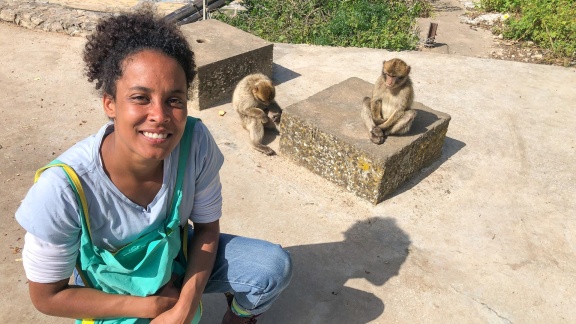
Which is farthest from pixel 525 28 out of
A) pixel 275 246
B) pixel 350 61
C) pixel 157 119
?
pixel 157 119

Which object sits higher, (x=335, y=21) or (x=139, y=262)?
(x=139, y=262)

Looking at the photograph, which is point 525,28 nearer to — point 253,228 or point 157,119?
point 253,228

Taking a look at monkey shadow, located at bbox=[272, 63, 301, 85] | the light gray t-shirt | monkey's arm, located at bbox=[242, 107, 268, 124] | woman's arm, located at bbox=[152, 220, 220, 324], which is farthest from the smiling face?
monkey shadow, located at bbox=[272, 63, 301, 85]

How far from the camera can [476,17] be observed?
924 cm

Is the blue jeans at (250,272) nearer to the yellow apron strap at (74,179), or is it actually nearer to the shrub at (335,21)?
the yellow apron strap at (74,179)

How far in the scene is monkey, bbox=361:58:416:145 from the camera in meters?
4.16

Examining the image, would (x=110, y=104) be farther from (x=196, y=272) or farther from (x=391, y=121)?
(x=391, y=121)

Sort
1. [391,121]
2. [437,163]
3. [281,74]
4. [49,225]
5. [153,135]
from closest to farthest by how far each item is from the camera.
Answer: [49,225] → [153,135] → [391,121] → [437,163] → [281,74]

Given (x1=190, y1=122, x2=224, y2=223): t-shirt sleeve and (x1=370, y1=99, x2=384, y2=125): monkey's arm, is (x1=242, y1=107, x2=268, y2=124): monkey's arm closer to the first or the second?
(x1=370, y1=99, x2=384, y2=125): monkey's arm

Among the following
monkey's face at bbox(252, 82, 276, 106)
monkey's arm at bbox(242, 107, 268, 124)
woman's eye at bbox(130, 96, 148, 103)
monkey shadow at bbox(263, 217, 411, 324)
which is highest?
woman's eye at bbox(130, 96, 148, 103)

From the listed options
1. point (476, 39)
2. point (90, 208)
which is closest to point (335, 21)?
point (476, 39)

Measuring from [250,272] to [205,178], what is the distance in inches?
20.5

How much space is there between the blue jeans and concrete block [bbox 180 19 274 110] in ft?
9.81

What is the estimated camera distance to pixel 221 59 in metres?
5.30
